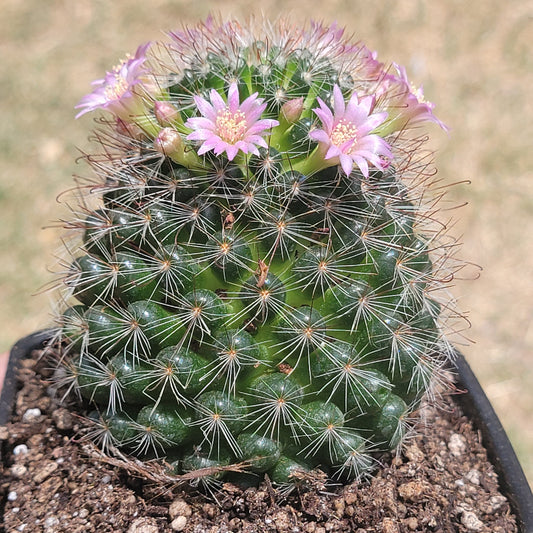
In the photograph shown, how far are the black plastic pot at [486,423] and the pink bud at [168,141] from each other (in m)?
0.67

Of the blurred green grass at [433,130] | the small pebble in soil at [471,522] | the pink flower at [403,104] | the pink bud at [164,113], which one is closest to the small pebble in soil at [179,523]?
the small pebble in soil at [471,522]

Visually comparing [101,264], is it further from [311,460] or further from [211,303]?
[311,460]

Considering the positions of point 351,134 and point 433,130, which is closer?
point 351,134

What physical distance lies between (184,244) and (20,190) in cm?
266

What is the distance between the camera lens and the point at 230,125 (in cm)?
127

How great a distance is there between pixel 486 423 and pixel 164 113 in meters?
1.22

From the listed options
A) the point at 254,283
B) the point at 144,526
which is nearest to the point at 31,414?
the point at 144,526

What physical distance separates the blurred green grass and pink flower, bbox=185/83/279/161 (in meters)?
1.91

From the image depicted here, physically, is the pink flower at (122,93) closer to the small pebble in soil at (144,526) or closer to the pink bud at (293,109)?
the pink bud at (293,109)

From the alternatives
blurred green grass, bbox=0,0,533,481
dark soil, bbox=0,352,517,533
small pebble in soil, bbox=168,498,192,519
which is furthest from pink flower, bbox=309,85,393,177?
blurred green grass, bbox=0,0,533,481

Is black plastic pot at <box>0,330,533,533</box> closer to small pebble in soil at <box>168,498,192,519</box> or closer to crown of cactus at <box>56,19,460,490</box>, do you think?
crown of cactus at <box>56,19,460,490</box>

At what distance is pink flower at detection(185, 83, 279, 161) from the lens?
1.23 metres

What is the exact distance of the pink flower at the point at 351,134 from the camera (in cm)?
125

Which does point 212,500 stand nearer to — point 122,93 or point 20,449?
point 20,449
